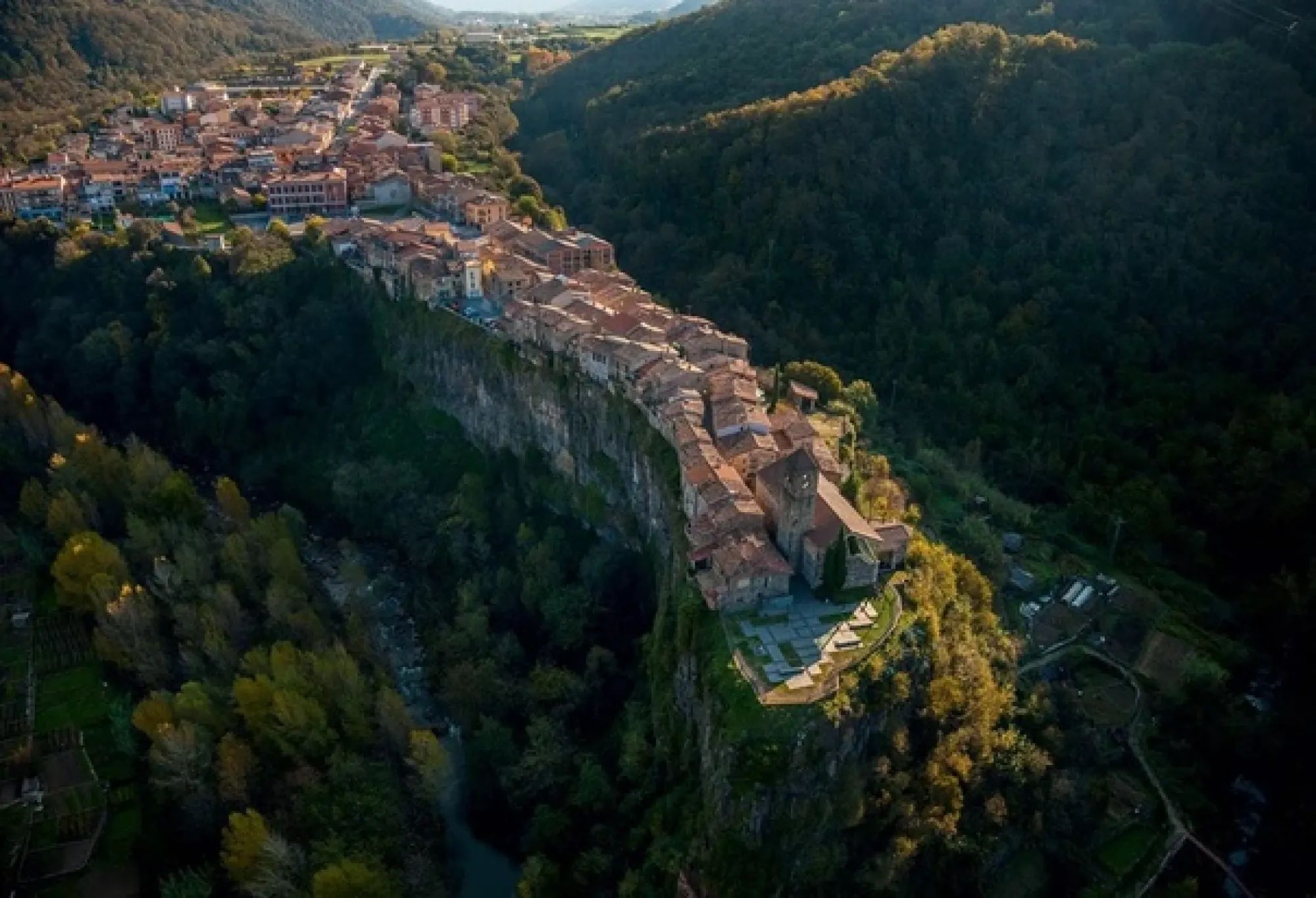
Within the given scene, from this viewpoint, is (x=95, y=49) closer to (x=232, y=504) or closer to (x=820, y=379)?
(x=232, y=504)

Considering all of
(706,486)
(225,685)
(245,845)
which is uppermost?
(706,486)

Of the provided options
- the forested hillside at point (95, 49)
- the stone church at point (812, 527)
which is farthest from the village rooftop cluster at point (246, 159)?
the stone church at point (812, 527)

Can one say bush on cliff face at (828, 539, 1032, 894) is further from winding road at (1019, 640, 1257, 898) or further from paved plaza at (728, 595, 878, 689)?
winding road at (1019, 640, 1257, 898)

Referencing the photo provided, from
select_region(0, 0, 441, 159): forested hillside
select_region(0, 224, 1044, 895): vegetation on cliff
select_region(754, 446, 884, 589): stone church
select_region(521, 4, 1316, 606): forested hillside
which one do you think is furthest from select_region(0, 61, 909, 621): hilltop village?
select_region(0, 0, 441, 159): forested hillside

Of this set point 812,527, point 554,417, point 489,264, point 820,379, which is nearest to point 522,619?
point 554,417

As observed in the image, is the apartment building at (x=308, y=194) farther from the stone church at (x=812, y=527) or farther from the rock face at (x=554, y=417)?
the stone church at (x=812, y=527)

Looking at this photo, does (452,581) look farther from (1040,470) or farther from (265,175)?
(265,175)
